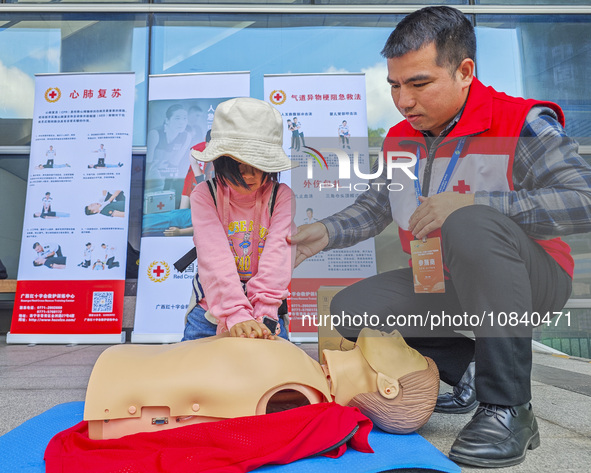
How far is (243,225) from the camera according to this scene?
1572 mm

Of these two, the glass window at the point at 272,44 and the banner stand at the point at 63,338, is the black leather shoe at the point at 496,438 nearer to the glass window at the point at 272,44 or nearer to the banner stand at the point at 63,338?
the banner stand at the point at 63,338

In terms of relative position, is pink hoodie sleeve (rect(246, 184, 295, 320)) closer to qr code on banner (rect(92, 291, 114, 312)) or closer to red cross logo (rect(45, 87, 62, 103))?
qr code on banner (rect(92, 291, 114, 312))

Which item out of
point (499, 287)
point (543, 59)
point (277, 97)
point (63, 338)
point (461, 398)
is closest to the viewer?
point (499, 287)

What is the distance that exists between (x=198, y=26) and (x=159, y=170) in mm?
1264

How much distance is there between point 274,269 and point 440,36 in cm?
74

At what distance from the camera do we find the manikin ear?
3.59ft

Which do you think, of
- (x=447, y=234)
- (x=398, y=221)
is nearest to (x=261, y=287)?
(x=398, y=221)

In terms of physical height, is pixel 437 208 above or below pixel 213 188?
below

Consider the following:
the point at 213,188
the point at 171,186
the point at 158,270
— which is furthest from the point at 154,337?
the point at 213,188

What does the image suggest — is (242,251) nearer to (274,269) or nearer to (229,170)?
(274,269)

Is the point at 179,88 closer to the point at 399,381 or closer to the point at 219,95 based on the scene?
the point at 219,95

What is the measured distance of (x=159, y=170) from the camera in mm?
3412

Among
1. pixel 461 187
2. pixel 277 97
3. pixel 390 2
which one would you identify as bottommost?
pixel 461 187

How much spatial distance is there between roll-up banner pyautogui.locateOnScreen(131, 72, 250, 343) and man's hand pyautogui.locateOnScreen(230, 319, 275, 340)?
1940 millimetres
